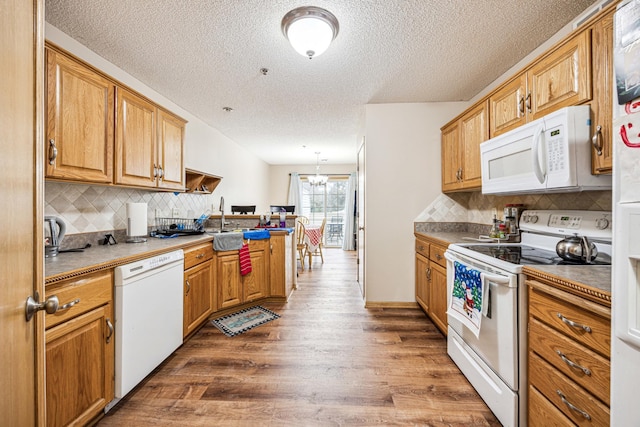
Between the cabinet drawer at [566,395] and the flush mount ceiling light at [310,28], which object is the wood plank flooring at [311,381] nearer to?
the cabinet drawer at [566,395]

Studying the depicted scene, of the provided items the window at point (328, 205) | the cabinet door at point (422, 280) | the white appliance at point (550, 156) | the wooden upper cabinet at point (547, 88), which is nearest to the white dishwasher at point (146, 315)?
the cabinet door at point (422, 280)

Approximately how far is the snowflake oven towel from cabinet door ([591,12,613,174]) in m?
0.80

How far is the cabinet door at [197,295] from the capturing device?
2.24 metres

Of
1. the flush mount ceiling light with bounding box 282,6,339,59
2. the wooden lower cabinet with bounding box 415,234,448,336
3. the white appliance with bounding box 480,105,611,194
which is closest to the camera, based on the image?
the white appliance with bounding box 480,105,611,194

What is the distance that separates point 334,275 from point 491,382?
320 centimetres

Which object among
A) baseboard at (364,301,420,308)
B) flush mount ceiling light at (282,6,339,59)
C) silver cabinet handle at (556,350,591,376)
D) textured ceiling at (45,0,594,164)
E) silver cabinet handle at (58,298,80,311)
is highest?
textured ceiling at (45,0,594,164)

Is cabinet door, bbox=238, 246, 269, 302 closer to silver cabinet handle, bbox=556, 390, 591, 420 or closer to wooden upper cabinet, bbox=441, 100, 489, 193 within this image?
wooden upper cabinet, bbox=441, 100, 489, 193

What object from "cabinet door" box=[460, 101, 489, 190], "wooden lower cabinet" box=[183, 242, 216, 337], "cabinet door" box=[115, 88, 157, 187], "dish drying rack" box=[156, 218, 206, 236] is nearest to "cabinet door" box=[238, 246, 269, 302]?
"wooden lower cabinet" box=[183, 242, 216, 337]

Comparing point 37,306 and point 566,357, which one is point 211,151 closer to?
point 37,306

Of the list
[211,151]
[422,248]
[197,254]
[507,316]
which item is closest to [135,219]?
[197,254]

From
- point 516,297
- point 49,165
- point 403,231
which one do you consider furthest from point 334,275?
point 49,165

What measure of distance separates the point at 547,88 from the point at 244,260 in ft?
9.44

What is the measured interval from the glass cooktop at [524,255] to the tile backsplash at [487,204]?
0.34 metres

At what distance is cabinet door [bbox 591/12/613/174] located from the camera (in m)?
1.26
